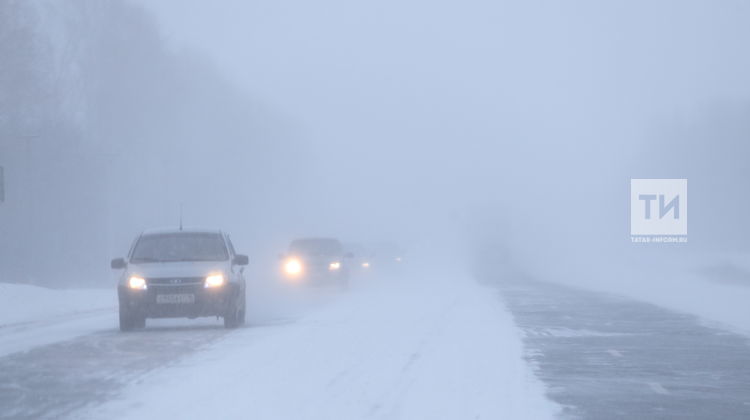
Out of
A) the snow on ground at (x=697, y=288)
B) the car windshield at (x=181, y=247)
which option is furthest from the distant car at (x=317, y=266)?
the car windshield at (x=181, y=247)

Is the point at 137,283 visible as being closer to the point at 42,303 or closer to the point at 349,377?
the point at 349,377

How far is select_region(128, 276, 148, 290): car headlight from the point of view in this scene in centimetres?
1991

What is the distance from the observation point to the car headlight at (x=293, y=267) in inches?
1601

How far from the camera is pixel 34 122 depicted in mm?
51875

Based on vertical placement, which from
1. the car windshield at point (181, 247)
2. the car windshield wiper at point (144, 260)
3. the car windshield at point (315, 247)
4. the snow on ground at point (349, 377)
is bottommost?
the car windshield at point (315, 247)

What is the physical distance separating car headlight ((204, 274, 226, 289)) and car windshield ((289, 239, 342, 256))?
834 inches

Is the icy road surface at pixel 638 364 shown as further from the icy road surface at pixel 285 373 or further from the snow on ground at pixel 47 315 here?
the snow on ground at pixel 47 315

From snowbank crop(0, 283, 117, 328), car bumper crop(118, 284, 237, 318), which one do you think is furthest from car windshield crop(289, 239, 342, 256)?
car bumper crop(118, 284, 237, 318)

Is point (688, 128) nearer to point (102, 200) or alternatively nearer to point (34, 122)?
point (102, 200)

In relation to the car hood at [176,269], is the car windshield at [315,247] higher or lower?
lower

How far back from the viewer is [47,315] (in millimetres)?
27594

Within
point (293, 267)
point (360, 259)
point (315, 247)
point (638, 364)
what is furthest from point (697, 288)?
point (638, 364)

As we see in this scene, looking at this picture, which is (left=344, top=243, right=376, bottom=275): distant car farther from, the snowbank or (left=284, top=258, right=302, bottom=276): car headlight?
the snowbank

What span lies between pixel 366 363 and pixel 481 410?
13.3ft
